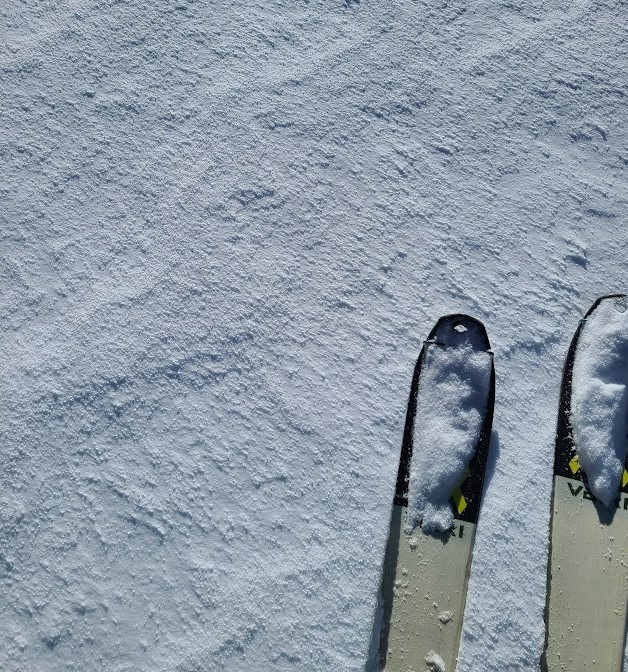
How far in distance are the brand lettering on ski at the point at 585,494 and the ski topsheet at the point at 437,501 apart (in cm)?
29

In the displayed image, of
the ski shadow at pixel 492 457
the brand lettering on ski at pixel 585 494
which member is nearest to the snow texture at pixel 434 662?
the ski shadow at pixel 492 457

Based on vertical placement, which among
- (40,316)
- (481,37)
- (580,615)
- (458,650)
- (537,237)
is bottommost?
(458,650)

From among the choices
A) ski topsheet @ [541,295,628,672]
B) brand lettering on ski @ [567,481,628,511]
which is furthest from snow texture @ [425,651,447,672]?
brand lettering on ski @ [567,481,628,511]

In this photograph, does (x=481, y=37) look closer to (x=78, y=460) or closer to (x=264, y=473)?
(x=264, y=473)

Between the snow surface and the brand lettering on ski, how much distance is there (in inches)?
3.0

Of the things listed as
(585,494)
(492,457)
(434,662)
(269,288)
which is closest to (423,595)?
(434,662)

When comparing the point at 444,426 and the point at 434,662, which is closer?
the point at 434,662

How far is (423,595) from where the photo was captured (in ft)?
6.16

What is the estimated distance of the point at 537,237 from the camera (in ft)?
7.34

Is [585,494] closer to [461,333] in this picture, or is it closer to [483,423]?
[483,423]

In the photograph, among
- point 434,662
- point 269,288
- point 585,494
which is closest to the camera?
point 434,662

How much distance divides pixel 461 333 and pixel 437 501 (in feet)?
1.76

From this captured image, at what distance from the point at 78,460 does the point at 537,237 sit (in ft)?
5.71

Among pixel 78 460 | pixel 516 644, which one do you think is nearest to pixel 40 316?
pixel 78 460
